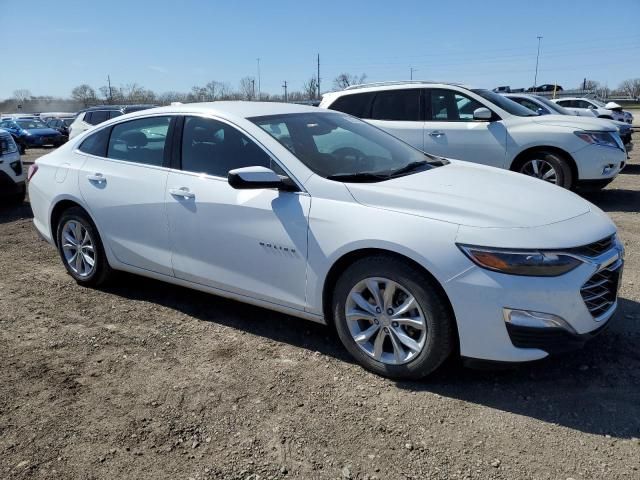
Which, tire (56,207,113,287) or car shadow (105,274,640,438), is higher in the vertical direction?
tire (56,207,113,287)

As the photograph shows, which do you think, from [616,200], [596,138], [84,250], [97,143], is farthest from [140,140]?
[616,200]

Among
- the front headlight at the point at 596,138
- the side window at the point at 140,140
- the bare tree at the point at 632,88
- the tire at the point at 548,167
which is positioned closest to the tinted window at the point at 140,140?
the side window at the point at 140,140

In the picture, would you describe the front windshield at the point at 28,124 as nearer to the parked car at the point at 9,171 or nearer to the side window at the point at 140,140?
the parked car at the point at 9,171

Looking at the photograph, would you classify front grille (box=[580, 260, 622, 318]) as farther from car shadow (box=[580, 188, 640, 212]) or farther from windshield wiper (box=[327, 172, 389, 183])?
car shadow (box=[580, 188, 640, 212])

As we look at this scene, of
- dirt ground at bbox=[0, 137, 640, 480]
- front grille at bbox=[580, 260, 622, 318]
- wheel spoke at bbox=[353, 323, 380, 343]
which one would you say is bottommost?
dirt ground at bbox=[0, 137, 640, 480]

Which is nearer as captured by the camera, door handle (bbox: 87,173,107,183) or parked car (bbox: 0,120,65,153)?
door handle (bbox: 87,173,107,183)

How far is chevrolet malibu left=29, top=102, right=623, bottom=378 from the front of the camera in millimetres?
2803

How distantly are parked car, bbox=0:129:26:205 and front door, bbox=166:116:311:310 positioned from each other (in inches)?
228

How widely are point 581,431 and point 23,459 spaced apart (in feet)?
8.95

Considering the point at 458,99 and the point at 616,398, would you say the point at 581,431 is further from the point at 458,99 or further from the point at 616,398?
the point at 458,99

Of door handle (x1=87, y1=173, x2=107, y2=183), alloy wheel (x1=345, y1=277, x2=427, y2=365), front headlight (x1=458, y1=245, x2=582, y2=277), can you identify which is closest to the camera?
front headlight (x1=458, y1=245, x2=582, y2=277)

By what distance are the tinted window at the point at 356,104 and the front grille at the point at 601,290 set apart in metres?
5.86

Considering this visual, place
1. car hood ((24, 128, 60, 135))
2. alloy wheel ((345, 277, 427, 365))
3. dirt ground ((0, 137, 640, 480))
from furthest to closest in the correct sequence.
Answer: car hood ((24, 128, 60, 135))
alloy wheel ((345, 277, 427, 365))
dirt ground ((0, 137, 640, 480))

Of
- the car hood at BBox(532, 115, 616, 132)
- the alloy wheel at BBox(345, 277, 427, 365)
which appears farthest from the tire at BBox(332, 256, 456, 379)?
the car hood at BBox(532, 115, 616, 132)
